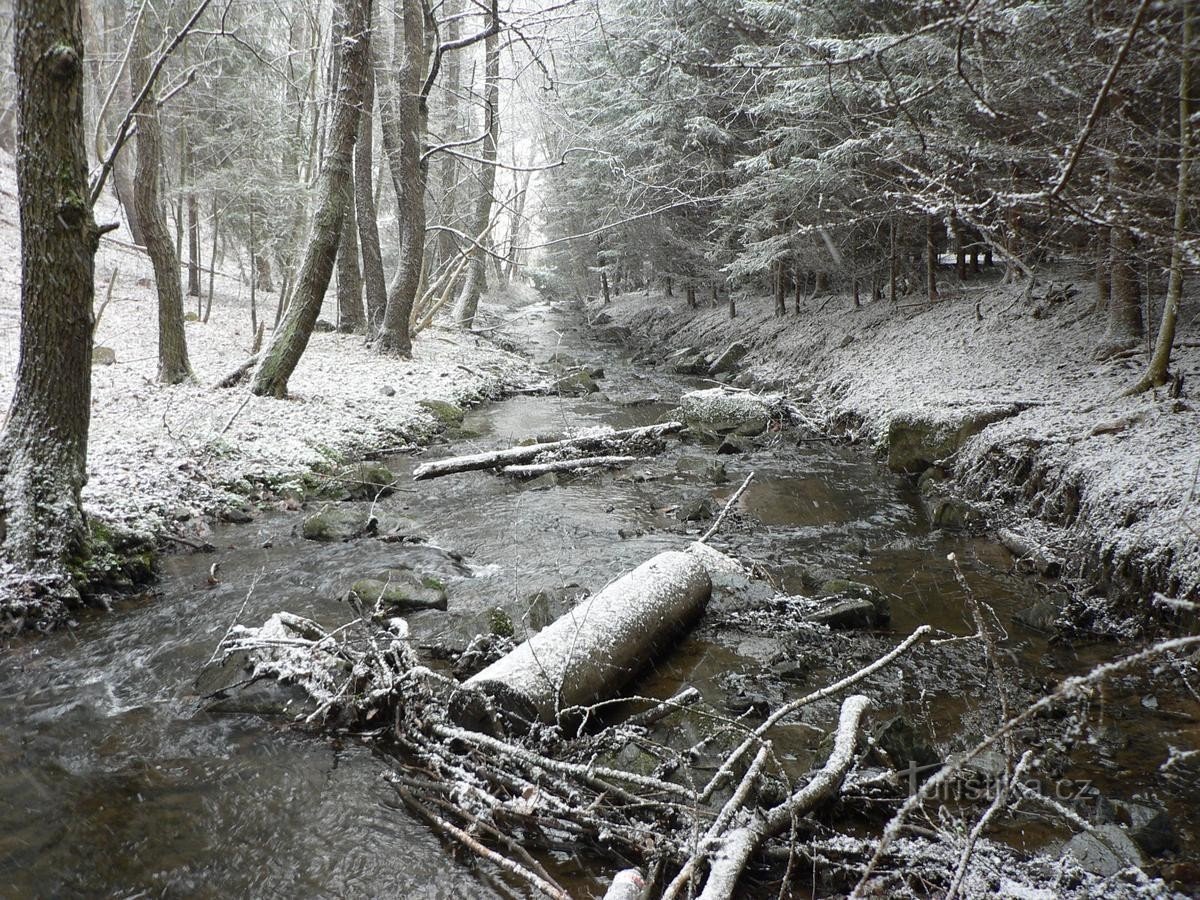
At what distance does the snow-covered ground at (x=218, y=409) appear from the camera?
7016mm

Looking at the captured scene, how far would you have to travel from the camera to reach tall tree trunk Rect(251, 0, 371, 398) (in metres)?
10.1

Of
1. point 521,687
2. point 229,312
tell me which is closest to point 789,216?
point 521,687

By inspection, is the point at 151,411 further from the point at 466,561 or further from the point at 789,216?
the point at 789,216

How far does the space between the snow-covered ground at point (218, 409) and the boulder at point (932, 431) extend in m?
7.51

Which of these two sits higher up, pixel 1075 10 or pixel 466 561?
pixel 1075 10

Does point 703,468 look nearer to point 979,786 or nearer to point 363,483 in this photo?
point 363,483

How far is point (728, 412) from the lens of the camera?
11.8 meters

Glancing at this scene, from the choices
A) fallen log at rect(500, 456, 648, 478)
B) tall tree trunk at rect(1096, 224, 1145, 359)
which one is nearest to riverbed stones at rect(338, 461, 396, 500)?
fallen log at rect(500, 456, 648, 478)

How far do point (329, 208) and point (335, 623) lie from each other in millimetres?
7654

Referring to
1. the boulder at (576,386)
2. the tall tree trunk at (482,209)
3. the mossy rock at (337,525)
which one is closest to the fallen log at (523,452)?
the mossy rock at (337,525)

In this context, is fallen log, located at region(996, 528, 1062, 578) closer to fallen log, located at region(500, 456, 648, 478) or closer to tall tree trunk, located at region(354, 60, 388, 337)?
fallen log, located at region(500, 456, 648, 478)

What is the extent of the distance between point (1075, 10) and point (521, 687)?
24.6 feet

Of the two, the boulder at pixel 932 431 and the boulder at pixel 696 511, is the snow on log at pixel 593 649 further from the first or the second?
the boulder at pixel 932 431

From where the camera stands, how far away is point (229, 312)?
20875 millimetres
